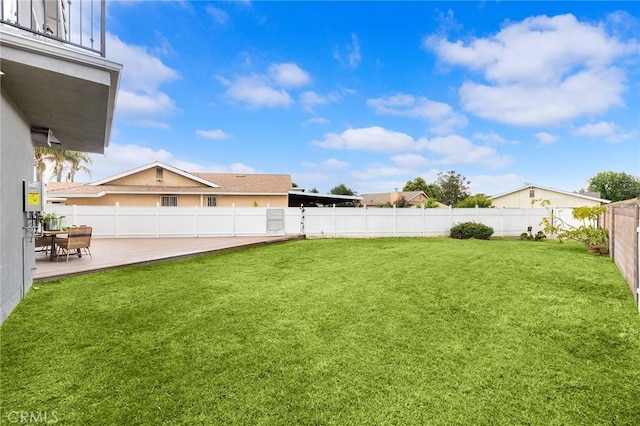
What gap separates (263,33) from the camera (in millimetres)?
16031

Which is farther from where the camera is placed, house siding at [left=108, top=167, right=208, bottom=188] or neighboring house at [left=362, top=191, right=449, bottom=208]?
neighboring house at [left=362, top=191, right=449, bottom=208]

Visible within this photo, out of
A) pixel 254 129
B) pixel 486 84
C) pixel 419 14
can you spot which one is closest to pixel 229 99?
pixel 254 129

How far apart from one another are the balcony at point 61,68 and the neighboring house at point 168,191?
15828 mm

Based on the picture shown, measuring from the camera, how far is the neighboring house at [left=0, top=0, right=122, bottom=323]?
12.2ft

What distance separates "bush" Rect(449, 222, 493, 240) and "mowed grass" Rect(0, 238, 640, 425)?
11.2 m

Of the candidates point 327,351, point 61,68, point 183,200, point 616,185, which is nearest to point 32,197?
point 61,68

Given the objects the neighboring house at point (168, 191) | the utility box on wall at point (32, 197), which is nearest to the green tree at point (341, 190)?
the neighboring house at point (168, 191)

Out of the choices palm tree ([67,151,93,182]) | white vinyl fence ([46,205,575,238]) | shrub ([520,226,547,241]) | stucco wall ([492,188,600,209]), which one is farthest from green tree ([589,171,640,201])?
palm tree ([67,151,93,182])

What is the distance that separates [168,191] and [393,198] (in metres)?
38.3

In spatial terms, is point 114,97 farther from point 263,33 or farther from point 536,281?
point 263,33

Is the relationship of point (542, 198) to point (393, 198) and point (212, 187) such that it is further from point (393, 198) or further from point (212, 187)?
point (212, 187)

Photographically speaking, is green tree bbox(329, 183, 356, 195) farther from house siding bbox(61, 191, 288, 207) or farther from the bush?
the bush

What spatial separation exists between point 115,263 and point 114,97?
510 centimetres

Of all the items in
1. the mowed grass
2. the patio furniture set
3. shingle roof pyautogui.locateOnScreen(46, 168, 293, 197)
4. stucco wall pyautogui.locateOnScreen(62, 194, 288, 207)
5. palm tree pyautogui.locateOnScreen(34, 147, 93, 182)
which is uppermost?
palm tree pyautogui.locateOnScreen(34, 147, 93, 182)
